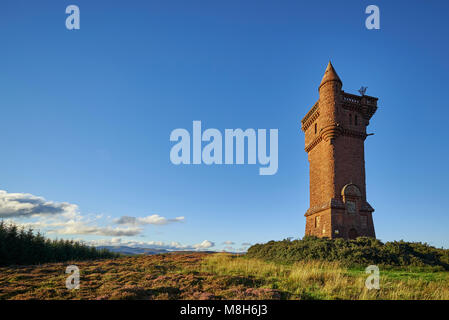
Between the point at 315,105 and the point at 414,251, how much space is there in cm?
1741

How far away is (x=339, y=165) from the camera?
2497cm

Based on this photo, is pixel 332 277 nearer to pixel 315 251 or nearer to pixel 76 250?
pixel 315 251

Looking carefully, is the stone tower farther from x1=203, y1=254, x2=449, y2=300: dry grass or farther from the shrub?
x1=203, y1=254, x2=449, y2=300: dry grass

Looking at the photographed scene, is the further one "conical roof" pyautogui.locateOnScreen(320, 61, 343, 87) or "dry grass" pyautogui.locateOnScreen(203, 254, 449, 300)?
"conical roof" pyautogui.locateOnScreen(320, 61, 343, 87)

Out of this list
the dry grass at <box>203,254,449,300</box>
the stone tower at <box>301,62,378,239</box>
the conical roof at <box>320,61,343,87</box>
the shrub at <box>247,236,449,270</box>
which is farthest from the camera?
the conical roof at <box>320,61,343,87</box>

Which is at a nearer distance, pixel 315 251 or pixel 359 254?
pixel 359 254

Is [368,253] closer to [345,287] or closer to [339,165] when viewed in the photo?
[345,287]

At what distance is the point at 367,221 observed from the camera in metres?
24.5

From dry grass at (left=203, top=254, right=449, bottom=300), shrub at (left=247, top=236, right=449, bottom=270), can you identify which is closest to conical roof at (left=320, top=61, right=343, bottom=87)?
shrub at (left=247, top=236, right=449, bottom=270)

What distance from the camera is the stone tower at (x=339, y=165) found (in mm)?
23656

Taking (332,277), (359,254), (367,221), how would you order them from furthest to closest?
(367,221) → (359,254) → (332,277)

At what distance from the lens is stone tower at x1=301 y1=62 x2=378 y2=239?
23656mm

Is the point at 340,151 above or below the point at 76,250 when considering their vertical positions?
above
